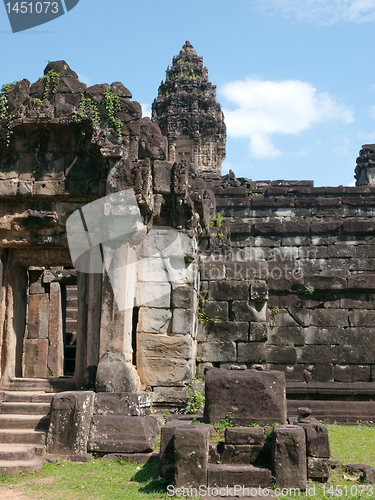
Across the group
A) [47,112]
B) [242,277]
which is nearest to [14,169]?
[47,112]

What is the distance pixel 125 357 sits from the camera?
7.50 m

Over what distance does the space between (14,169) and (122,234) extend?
82.3 inches

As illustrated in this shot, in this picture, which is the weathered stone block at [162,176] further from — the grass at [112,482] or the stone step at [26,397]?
the grass at [112,482]

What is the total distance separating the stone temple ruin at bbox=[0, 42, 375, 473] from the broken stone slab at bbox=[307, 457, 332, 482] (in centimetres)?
170

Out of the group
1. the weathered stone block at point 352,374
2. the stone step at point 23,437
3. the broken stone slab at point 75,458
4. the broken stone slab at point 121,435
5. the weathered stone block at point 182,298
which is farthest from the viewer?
the weathered stone block at point 352,374

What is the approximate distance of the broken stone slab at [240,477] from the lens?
5.09m

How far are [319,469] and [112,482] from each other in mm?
2072

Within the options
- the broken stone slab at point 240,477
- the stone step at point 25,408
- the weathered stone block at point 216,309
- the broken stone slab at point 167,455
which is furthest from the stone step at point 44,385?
the broken stone slab at point 240,477

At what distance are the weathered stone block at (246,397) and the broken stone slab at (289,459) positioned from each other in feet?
2.12

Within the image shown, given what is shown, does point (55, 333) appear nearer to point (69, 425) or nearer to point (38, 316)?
point (38, 316)

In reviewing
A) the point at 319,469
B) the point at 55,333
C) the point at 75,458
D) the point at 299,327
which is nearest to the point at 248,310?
the point at 299,327

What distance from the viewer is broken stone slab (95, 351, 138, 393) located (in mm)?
7215

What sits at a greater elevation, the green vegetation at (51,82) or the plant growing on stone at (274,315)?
the green vegetation at (51,82)

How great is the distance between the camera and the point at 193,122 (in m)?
28.4
